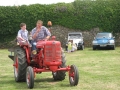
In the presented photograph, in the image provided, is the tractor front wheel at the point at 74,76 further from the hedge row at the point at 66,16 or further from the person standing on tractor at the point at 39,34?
the hedge row at the point at 66,16

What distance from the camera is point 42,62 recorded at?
986 centimetres

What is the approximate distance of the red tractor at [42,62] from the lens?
31.4 feet

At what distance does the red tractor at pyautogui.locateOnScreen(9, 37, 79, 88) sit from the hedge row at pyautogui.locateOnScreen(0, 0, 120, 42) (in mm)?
23246

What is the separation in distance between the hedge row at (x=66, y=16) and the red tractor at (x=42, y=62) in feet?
76.3

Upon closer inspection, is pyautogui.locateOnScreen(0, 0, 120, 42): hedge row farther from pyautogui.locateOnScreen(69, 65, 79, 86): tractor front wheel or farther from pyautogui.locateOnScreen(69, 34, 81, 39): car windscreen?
pyautogui.locateOnScreen(69, 65, 79, 86): tractor front wheel

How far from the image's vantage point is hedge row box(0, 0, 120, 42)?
33.7 metres

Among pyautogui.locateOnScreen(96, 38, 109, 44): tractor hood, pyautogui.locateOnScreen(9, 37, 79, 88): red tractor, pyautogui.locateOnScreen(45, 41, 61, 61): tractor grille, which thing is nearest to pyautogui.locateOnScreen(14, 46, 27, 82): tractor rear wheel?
pyautogui.locateOnScreen(9, 37, 79, 88): red tractor

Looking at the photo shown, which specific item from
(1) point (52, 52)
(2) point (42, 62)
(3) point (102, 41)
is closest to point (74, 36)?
(3) point (102, 41)

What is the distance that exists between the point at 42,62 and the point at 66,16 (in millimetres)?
24401

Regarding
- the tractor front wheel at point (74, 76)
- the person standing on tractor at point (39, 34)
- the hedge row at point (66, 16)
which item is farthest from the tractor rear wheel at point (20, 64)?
the hedge row at point (66, 16)

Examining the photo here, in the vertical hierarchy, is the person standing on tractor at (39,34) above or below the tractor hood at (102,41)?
above

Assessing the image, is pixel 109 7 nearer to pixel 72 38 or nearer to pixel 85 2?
pixel 85 2

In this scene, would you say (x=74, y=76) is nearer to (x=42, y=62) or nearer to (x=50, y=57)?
(x=50, y=57)

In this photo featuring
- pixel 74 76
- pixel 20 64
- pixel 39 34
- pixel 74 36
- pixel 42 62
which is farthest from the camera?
pixel 74 36
